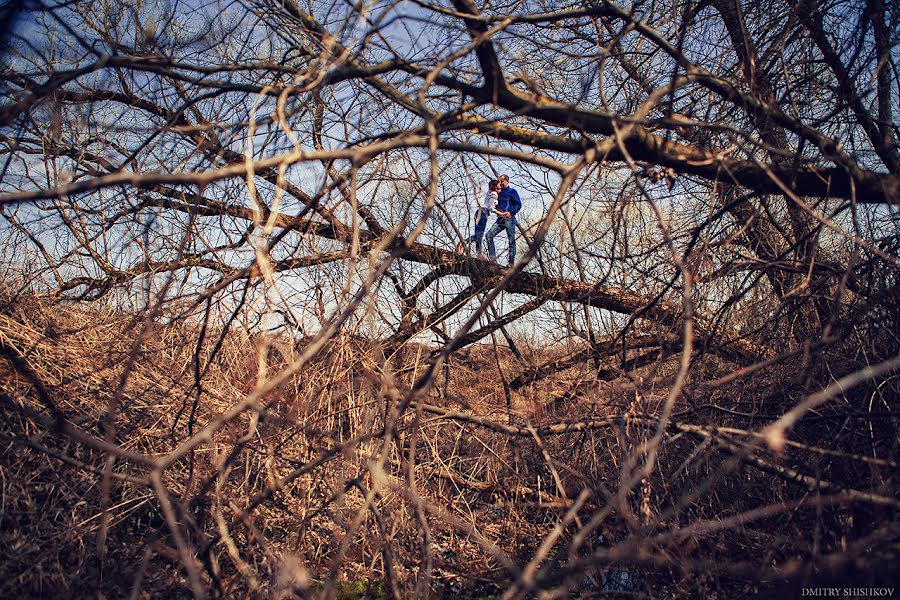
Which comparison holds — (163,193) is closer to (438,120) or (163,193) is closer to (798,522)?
(438,120)

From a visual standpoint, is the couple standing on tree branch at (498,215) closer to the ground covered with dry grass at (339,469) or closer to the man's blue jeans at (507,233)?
the man's blue jeans at (507,233)

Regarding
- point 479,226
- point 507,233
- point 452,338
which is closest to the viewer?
point 452,338

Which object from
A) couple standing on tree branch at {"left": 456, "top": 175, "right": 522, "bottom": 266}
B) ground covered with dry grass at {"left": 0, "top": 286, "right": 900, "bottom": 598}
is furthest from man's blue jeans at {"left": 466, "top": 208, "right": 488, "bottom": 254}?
ground covered with dry grass at {"left": 0, "top": 286, "right": 900, "bottom": 598}

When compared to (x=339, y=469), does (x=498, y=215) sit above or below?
above

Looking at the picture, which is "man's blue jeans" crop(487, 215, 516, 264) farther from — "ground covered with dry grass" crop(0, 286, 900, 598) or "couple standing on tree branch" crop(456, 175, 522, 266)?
"ground covered with dry grass" crop(0, 286, 900, 598)

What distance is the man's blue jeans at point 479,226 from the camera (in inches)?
209

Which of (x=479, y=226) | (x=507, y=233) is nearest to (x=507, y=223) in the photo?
(x=507, y=233)

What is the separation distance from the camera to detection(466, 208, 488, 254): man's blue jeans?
5.32 metres

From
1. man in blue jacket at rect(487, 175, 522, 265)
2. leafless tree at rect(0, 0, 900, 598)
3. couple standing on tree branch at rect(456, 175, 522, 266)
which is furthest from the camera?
man in blue jacket at rect(487, 175, 522, 265)

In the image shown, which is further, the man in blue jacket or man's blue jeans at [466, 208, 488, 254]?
the man in blue jacket

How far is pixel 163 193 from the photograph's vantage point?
4148 mm

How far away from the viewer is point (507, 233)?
5.87 meters

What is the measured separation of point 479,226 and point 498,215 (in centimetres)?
25

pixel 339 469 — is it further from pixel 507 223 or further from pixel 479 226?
pixel 507 223
